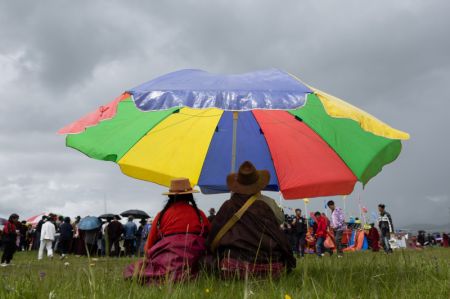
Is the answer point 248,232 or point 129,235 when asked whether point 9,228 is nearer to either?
point 129,235

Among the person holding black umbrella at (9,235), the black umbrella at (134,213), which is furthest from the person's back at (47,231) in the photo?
the black umbrella at (134,213)

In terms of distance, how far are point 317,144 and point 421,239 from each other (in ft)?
116

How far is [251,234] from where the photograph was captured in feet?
16.7

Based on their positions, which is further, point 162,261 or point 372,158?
point 372,158

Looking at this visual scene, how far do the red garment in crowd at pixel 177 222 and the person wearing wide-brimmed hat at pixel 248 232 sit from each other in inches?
12.7

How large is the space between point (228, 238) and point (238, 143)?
7.04ft

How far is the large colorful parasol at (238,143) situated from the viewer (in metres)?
5.71

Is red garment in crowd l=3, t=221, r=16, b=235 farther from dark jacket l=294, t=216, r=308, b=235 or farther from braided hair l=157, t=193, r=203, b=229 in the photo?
braided hair l=157, t=193, r=203, b=229

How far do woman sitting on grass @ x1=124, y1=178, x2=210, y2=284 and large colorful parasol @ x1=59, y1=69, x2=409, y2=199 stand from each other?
894 millimetres

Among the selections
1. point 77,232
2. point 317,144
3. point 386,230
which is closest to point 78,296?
point 317,144

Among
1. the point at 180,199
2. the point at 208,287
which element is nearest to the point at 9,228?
the point at 180,199

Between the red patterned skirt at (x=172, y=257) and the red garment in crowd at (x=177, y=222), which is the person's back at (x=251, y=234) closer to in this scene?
the red patterned skirt at (x=172, y=257)

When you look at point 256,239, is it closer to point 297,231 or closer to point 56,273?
point 56,273

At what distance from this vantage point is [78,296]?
3203 millimetres
